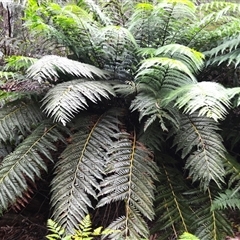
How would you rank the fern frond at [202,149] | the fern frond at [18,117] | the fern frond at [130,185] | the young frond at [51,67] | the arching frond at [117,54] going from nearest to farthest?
the fern frond at [130,185] < the fern frond at [202,149] < the young frond at [51,67] < the fern frond at [18,117] < the arching frond at [117,54]

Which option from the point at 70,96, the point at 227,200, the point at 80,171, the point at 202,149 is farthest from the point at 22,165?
the point at 227,200

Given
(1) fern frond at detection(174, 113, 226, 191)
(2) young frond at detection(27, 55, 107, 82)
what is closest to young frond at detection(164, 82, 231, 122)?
(1) fern frond at detection(174, 113, 226, 191)

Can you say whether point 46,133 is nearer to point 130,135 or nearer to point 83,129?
point 83,129

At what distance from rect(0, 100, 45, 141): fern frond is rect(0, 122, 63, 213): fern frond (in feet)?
0.35

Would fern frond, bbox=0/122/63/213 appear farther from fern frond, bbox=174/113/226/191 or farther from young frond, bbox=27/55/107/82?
fern frond, bbox=174/113/226/191

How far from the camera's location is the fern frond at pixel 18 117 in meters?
1.68

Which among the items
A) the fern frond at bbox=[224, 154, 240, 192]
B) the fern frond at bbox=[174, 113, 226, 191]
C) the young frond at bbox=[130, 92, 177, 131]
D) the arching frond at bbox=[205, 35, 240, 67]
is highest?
the arching frond at bbox=[205, 35, 240, 67]

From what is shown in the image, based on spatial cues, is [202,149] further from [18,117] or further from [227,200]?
[18,117]

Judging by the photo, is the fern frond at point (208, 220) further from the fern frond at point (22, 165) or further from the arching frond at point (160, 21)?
the arching frond at point (160, 21)

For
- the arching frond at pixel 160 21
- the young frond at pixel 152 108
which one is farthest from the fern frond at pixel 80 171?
the arching frond at pixel 160 21

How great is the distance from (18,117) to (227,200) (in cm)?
119

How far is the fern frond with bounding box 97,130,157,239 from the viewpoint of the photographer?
51.8 inches

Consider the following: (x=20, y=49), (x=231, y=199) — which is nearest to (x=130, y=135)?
(x=231, y=199)

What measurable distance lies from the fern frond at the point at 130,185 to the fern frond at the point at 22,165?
0.34m
